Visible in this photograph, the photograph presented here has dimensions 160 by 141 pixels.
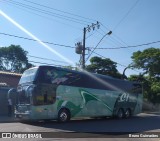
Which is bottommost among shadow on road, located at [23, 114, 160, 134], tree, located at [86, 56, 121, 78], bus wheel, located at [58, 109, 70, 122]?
shadow on road, located at [23, 114, 160, 134]

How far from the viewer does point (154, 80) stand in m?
57.2

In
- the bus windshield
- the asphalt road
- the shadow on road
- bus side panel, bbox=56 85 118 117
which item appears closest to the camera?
the asphalt road

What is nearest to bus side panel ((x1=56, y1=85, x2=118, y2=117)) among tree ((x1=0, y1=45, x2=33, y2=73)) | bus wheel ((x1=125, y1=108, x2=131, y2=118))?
bus wheel ((x1=125, y1=108, x2=131, y2=118))

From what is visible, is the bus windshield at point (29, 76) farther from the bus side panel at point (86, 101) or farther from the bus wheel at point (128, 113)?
the bus wheel at point (128, 113)

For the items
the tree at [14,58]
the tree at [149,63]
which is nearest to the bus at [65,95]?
the tree at [149,63]

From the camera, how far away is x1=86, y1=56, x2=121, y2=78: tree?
52906 mm

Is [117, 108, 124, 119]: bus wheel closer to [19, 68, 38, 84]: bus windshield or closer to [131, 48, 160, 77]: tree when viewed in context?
[19, 68, 38, 84]: bus windshield

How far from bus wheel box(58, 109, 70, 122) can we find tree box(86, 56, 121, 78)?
31474 millimetres

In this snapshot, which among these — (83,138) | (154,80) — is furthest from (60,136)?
(154,80)

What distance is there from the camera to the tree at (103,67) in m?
52.9

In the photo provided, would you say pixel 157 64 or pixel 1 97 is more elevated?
pixel 157 64

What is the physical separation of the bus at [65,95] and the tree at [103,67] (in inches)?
993

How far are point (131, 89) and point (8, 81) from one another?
13.7 metres

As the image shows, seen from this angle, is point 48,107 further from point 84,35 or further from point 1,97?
point 84,35
